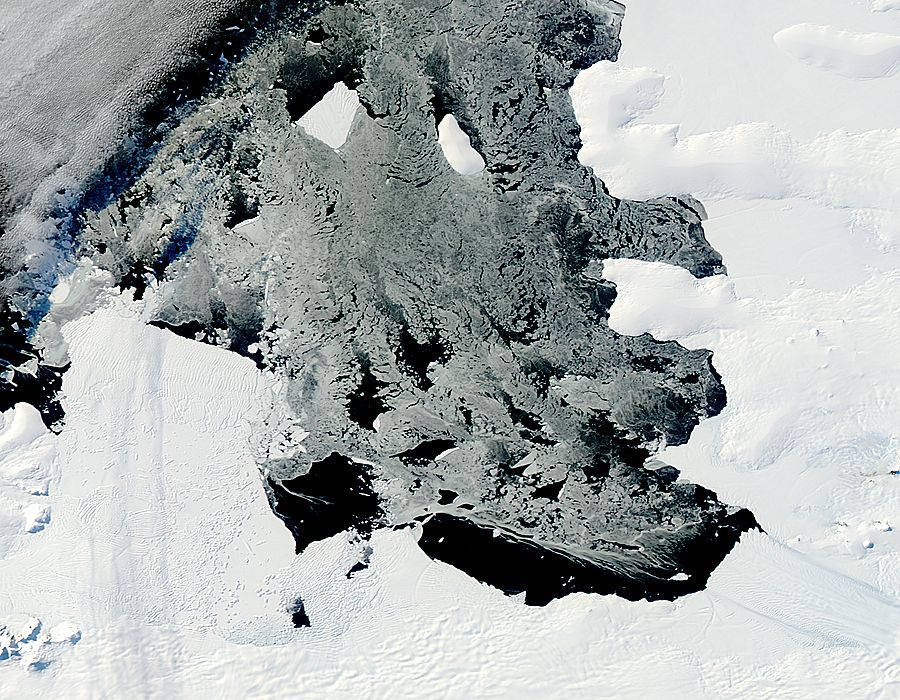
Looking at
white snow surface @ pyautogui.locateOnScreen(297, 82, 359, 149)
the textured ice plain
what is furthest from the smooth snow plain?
white snow surface @ pyautogui.locateOnScreen(297, 82, 359, 149)

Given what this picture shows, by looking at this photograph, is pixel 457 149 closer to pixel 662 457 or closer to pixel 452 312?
pixel 452 312

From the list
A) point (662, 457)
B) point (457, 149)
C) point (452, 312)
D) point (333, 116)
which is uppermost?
point (333, 116)

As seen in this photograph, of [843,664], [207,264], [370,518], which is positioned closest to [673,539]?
[843,664]

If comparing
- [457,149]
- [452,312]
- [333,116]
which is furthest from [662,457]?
[333,116]

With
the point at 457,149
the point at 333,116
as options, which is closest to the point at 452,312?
the point at 457,149

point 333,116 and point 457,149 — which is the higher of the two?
point 333,116

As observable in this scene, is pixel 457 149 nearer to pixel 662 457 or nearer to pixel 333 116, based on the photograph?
pixel 333 116
